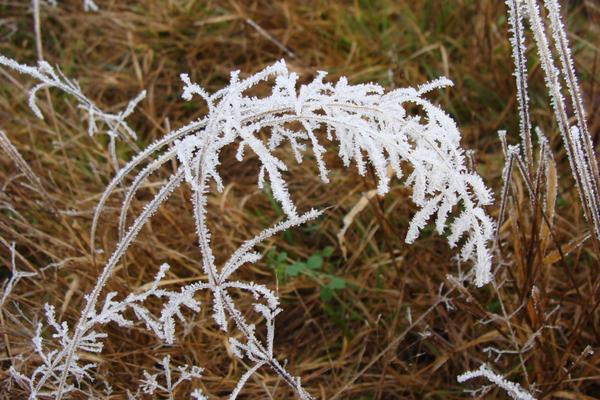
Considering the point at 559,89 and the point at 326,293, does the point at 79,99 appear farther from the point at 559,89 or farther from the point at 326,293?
the point at 559,89

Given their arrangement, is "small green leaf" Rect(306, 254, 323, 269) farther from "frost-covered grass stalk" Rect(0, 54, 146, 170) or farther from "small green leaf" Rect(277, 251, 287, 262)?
"frost-covered grass stalk" Rect(0, 54, 146, 170)

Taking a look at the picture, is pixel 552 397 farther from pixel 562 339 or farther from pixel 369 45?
pixel 369 45

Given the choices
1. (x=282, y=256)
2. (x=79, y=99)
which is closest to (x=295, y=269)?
(x=282, y=256)

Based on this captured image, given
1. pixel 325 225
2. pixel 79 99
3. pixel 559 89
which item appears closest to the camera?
pixel 559 89

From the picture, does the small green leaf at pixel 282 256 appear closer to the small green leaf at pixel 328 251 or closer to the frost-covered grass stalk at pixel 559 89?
the small green leaf at pixel 328 251

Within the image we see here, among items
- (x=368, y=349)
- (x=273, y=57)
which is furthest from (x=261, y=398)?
(x=273, y=57)
